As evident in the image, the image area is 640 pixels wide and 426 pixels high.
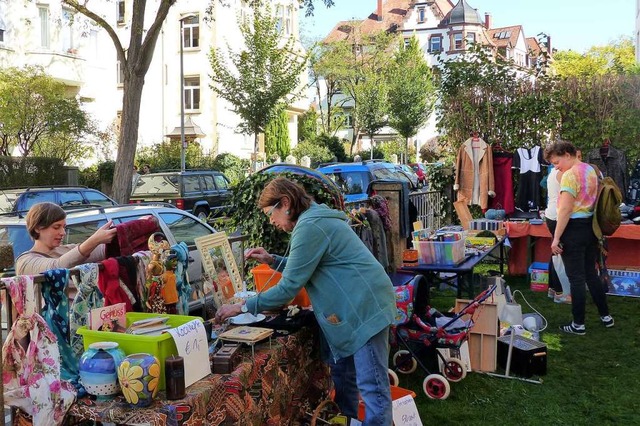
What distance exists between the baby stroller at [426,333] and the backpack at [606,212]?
6.29ft

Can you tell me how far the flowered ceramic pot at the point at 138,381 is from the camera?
2771 millimetres

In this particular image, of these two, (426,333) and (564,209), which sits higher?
(564,209)

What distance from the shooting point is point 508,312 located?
6953 millimetres

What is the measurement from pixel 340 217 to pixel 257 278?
1.09 m

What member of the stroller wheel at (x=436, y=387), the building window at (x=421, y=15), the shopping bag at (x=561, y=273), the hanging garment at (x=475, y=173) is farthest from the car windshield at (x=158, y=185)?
the building window at (x=421, y=15)

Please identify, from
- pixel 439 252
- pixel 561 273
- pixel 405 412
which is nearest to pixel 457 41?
pixel 561 273

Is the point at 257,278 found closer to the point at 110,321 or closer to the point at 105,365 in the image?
the point at 110,321

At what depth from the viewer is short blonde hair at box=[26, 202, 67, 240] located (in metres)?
3.82

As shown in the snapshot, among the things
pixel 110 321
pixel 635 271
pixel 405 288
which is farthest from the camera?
pixel 635 271

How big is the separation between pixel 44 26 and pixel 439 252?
26.3m

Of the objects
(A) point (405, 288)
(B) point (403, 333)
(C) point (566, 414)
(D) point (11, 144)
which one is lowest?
(C) point (566, 414)

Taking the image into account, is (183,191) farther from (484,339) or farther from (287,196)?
(287,196)

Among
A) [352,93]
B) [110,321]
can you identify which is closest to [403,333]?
[110,321]

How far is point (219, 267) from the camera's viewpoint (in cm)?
432
